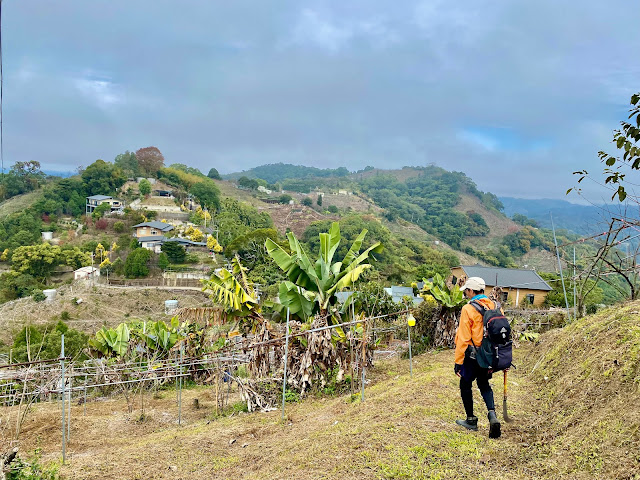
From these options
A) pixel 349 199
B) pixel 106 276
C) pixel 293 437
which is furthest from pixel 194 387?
pixel 349 199

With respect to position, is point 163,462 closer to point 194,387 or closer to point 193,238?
point 194,387

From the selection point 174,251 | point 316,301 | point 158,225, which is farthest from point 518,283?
point 158,225

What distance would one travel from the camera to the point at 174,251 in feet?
148

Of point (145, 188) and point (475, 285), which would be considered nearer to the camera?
point (475, 285)

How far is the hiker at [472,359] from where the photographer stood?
376 centimetres

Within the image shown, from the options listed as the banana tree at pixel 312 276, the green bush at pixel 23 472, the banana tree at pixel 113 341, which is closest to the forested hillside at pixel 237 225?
the banana tree at pixel 312 276

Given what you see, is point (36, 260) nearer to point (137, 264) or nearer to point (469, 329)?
point (137, 264)

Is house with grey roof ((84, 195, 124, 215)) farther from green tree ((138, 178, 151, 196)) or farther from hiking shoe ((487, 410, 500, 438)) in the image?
hiking shoe ((487, 410, 500, 438))

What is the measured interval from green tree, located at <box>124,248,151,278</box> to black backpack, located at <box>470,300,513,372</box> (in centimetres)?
4477

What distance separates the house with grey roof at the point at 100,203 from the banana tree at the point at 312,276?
58.8m

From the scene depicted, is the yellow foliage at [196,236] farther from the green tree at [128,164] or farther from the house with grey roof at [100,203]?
the green tree at [128,164]

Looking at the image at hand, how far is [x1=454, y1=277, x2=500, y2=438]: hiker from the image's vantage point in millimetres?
3760

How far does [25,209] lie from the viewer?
2303 inches

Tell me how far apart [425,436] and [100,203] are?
64.6 metres
